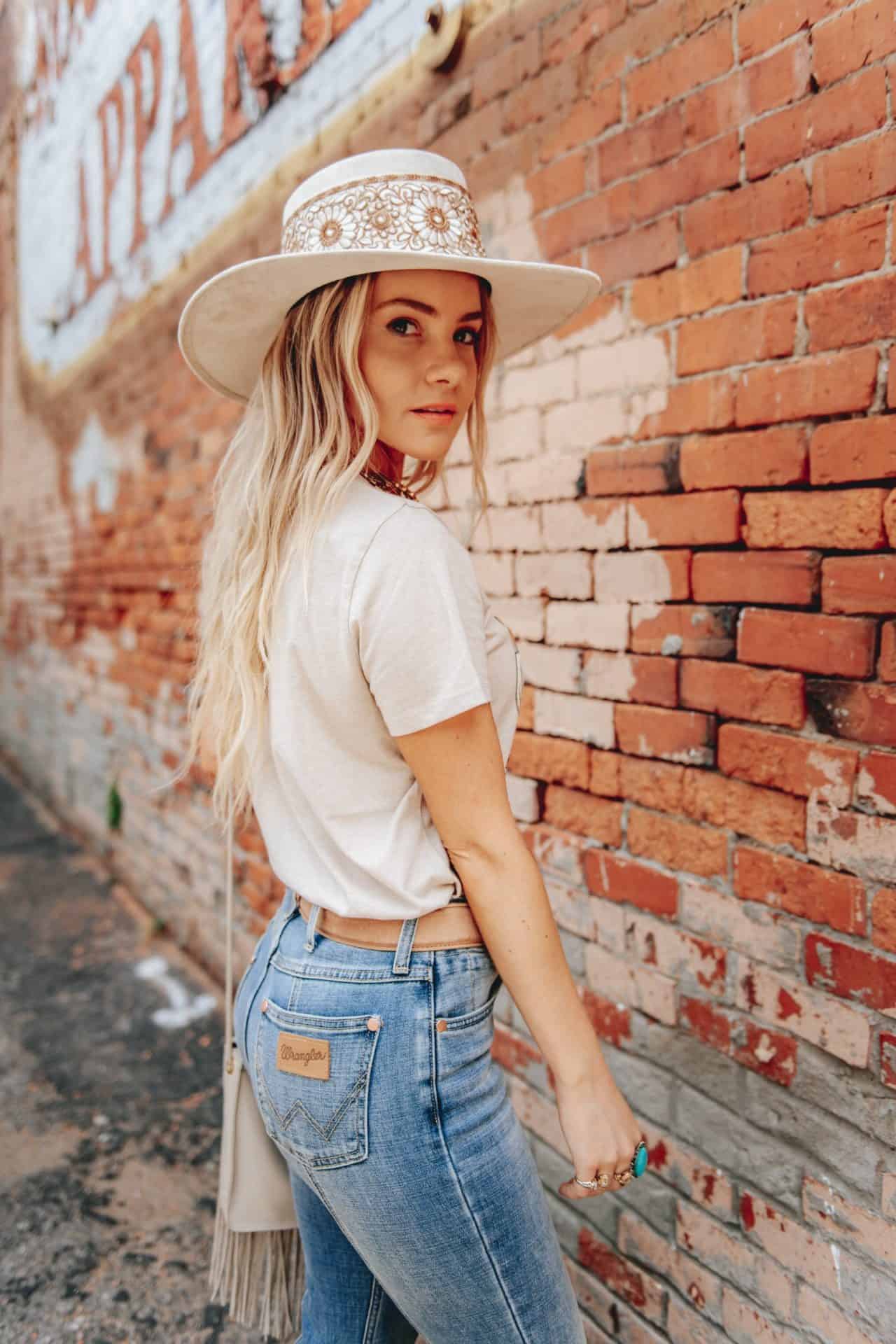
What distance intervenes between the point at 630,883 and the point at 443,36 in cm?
199

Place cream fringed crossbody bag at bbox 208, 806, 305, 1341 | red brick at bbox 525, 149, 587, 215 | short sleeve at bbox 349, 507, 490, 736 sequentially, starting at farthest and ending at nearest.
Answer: red brick at bbox 525, 149, 587, 215 < cream fringed crossbody bag at bbox 208, 806, 305, 1341 < short sleeve at bbox 349, 507, 490, 736

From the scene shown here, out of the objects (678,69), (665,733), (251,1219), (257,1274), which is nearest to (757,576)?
(665,733)

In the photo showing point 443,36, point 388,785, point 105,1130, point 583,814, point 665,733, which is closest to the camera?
point 388,785

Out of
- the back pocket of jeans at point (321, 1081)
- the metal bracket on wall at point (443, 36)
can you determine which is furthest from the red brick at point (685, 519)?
the metal bracket on wall at point (443, 36)

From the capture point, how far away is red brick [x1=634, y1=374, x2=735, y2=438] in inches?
65.0

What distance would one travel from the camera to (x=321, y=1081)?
3.71 feet

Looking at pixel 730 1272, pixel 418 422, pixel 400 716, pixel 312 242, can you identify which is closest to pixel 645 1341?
pixel 730 1272

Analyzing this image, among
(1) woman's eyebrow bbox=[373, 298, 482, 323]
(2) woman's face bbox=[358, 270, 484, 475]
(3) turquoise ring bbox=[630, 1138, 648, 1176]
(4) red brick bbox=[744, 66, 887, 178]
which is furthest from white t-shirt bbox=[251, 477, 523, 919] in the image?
(4) red brick bbox=[744, 66, 887, 178]

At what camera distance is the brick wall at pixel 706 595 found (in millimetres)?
1453

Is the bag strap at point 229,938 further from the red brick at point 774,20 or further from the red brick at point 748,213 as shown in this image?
the red brick at point 774,20

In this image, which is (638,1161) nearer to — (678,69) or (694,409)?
(694,409)

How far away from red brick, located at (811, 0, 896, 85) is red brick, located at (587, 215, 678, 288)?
0.34m

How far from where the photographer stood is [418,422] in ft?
4.19

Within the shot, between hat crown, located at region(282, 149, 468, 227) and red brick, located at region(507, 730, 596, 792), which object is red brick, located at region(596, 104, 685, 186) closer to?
hat crown, located at region(282, 149, 468, 227)
